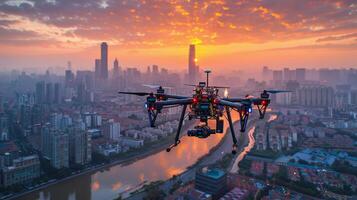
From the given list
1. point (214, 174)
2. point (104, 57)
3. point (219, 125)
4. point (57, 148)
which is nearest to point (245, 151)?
point (214, 174)

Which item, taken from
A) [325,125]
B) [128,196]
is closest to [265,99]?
[128,196]

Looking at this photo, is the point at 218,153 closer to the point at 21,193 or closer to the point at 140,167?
the point at 140,167

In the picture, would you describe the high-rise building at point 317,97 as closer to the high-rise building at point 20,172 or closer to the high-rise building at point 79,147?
the high-rise building at point 79,147

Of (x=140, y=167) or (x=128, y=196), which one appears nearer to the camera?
(x=128, y=196)

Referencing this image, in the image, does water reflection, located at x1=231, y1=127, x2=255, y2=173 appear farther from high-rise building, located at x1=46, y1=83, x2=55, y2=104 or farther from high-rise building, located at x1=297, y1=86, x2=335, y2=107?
high-rise building, located at x1=46, y1=83, x2=55, y2=104

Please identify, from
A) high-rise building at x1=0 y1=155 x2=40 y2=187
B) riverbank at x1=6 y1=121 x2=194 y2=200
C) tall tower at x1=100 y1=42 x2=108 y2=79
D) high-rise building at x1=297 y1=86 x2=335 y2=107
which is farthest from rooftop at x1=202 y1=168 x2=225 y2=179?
tall tower at x1=100 y1=42 x2=108 y2=79

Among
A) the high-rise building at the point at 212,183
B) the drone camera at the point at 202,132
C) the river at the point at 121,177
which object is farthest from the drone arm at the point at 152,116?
the river at the point at 121,177

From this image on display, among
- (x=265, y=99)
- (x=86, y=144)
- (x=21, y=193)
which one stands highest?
(x=265, y=99)

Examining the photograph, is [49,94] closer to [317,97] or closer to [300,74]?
[317,97]
